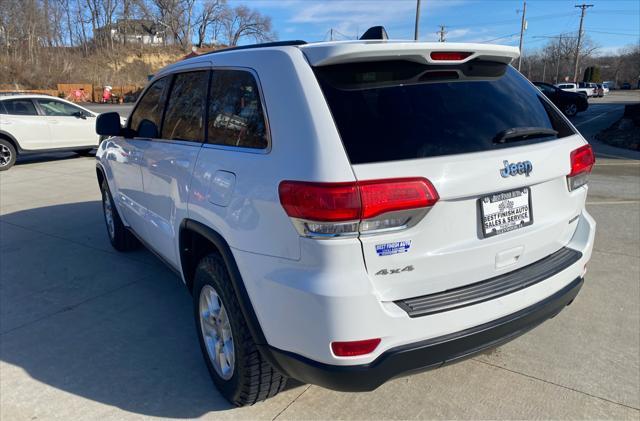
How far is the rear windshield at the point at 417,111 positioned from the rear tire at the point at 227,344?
103 centimetres

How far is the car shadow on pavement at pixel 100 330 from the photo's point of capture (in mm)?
2801

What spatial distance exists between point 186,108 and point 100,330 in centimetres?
176

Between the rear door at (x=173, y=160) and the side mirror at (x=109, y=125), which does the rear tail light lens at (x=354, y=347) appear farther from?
the side mirror at (x=109, y=125)

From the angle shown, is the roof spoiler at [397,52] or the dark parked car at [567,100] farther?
the dark parked car at [567,100]

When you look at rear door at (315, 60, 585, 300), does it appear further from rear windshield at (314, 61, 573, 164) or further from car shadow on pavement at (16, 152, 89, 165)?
car shadow on pavement at (16, 152, 89, 165)

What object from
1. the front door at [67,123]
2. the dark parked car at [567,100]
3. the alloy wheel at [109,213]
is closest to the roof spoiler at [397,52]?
the alloy wheel at [109,213]

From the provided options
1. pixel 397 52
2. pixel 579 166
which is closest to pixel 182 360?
pixel 397 52

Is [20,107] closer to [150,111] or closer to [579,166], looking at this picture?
[150,111]

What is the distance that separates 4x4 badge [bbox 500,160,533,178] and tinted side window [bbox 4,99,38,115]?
1227 centimetres

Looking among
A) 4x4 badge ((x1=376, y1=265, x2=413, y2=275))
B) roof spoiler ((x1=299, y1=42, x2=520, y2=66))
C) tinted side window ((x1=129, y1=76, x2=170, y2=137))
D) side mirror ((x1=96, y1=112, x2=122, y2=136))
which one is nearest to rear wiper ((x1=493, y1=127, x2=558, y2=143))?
roof spoiler ((x1=299, y1=42, x2=520, y2=66))

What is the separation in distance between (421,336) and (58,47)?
78629 mm

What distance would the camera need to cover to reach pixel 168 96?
3541mm

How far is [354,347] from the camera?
195 centimetres

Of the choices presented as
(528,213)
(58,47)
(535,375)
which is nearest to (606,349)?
(535,375)
